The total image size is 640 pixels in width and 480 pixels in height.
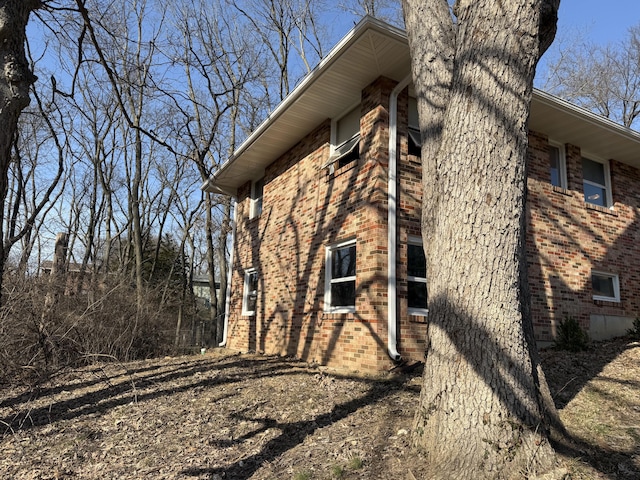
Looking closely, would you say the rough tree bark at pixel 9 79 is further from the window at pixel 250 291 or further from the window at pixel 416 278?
the window at pixel 250 291

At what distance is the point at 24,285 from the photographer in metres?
8.00

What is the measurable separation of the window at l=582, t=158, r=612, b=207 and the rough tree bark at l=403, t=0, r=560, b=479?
7.43m

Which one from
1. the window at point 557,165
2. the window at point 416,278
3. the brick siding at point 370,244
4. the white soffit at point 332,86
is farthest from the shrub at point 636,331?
the white soffit at point 332,86

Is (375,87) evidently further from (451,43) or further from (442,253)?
(442,253)

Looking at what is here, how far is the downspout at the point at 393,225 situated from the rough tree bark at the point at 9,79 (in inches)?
193

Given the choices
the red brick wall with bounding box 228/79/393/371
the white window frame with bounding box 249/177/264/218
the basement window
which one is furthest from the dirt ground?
the white window frame with bounding box 249/177/264/218

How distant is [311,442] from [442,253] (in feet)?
7.23

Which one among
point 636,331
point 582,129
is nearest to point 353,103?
point 582,129

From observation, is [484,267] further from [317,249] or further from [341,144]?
[341,144]

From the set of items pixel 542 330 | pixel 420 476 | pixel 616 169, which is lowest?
pixel 420 476

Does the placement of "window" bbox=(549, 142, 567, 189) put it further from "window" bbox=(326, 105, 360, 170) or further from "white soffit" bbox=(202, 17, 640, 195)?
"window" bbox=(326, 105, 360, 170)

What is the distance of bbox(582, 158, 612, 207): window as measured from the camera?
33.7ft

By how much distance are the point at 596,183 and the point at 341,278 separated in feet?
22.3

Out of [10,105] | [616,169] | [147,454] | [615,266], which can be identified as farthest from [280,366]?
[616,169]
